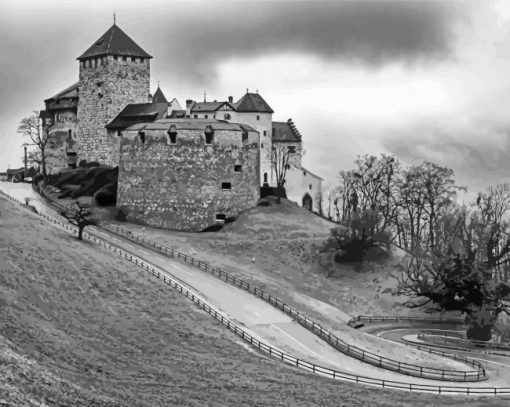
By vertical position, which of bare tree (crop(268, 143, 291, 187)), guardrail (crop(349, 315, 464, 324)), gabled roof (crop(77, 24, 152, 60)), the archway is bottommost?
guardrail (crop(349, 315, 464, 324))

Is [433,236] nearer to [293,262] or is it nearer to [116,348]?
[293,262]

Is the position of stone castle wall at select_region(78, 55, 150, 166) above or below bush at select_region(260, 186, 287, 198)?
above

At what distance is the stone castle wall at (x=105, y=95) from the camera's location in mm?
108312

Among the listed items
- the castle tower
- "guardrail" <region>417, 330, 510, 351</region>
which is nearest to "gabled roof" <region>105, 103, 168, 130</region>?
the castle tower

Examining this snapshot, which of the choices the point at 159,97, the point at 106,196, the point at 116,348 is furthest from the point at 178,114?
the point at 116,348

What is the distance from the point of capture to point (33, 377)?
1703 inches

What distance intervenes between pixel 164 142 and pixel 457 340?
36593 millimetres

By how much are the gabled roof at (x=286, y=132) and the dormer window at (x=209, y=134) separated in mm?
13922

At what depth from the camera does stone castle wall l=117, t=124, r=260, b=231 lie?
9431cm

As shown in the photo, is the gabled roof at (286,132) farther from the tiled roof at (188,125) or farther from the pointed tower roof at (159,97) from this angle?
the pointed tower roof at (159,97)

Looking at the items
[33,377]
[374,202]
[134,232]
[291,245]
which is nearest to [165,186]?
[134,232]

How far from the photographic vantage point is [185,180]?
94500mm

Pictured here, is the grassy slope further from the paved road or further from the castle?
the castle

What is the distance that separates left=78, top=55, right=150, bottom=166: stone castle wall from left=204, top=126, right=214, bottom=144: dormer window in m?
16.0
